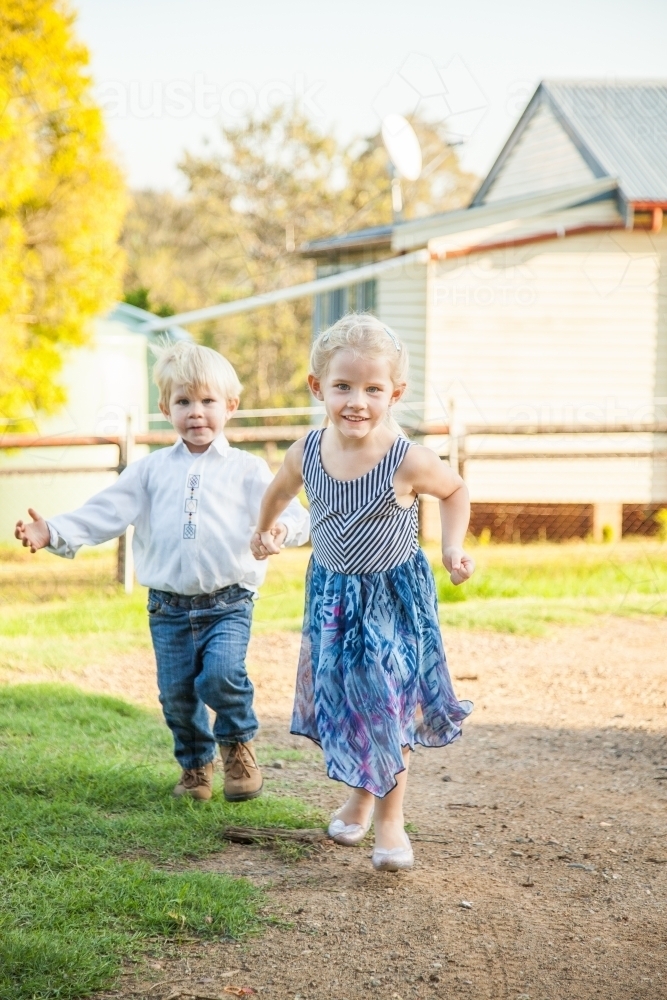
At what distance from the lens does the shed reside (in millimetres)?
11164

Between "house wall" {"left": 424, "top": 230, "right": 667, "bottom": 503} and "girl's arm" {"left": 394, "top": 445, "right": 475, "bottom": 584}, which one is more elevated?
"house wall" {"left": 424, "top": 230, "right": 667, "bottom": 503}

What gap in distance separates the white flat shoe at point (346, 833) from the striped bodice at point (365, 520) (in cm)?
80

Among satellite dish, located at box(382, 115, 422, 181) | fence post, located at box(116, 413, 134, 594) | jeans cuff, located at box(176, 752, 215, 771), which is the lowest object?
jeans cuff, located at box(176, 752, 215, 771)

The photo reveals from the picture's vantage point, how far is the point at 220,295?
2736cm

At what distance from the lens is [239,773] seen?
3.65m

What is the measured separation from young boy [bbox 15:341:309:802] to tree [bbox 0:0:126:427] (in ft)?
20.3

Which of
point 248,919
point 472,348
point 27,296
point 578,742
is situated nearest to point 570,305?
point 472,348

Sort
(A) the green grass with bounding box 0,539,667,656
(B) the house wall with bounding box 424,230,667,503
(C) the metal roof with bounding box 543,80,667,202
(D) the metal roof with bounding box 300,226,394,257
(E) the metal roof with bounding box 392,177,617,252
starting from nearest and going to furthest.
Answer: (A) the green grass with bounding box 0,539,667,656 → (E) the metal roof with bounding box 392,177,617,252 → (C) the metal roof with bounding box 543,80,667,202 → (B) the house wall with bounding box 424,230,667,503 → (D) the metal roof with bounding box 300,226,394,257

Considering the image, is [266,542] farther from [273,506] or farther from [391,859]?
[391,859]

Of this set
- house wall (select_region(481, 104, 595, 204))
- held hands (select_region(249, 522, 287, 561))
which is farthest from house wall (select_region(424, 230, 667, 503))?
held hands (select_region(249, 522, 287, 561))

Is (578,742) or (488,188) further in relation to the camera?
(488,188)

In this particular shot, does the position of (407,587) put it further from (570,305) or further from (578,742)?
(570,305)

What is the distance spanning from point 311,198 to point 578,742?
70.6ft

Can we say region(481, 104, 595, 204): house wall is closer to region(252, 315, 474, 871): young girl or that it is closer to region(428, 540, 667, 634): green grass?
region(428, 540, 667, 634): green grass
